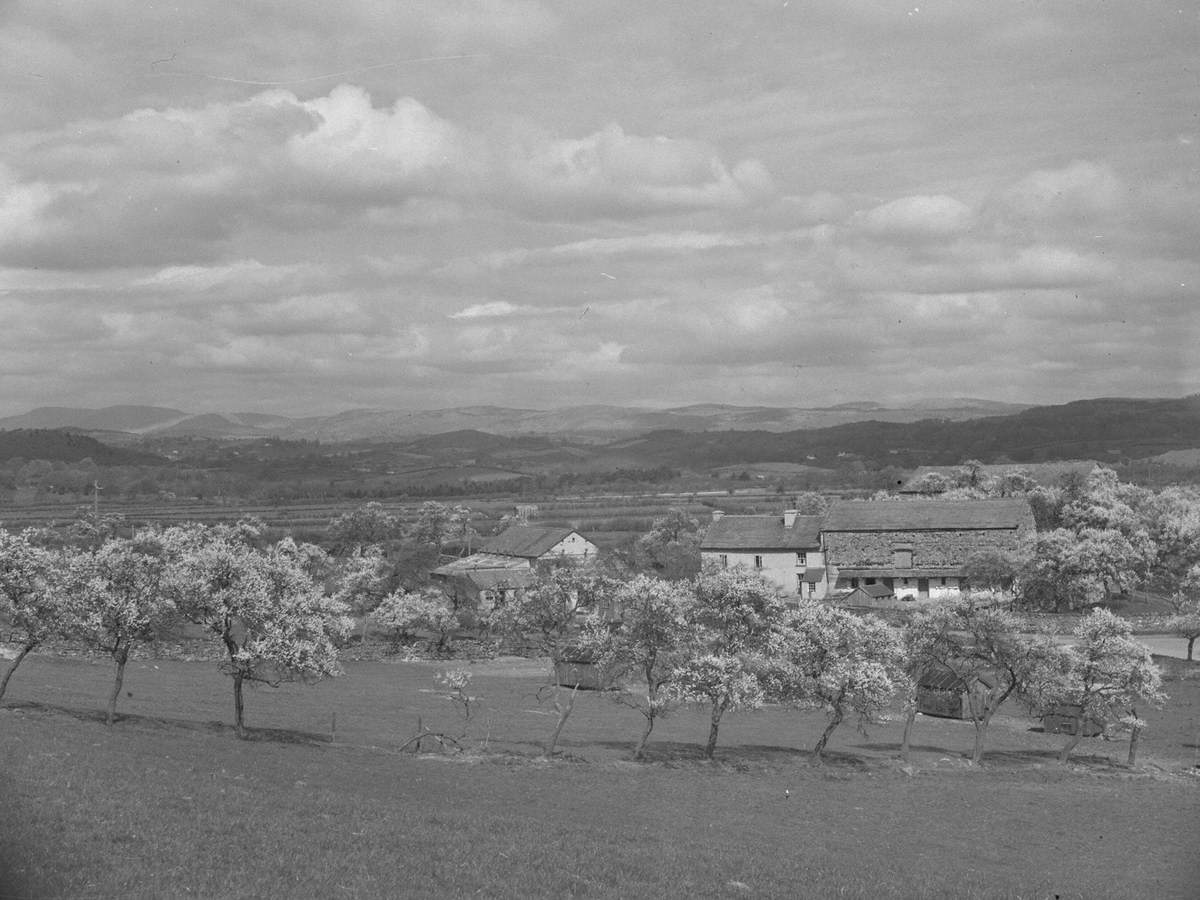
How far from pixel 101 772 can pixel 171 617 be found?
720 inches

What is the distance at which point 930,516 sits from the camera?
366 ft

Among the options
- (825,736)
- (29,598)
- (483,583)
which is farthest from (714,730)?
(483,583)

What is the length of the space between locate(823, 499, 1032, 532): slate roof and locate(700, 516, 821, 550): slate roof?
2.65m

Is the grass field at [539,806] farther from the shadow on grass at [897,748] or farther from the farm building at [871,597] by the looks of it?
the farm building at [871,597]

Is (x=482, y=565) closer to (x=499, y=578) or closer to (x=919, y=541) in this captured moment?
(x=499, y=578)

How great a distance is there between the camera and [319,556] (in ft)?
349

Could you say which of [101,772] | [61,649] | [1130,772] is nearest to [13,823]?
[101,772]

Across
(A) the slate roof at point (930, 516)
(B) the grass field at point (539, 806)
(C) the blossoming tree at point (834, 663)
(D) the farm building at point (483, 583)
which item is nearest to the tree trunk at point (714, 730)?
(B) the grass field at point (539, 806)

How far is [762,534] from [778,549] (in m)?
3.13

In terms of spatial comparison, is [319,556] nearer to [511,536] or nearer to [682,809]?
[511,536]

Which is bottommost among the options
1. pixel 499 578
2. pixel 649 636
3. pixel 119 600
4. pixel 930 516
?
pixel 499 578

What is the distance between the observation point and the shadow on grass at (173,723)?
4441 cm

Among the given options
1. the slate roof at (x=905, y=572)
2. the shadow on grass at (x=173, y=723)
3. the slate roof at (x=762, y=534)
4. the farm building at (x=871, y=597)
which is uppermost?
the slate roof at (x=762, y=534)

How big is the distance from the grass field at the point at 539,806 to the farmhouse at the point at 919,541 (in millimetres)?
44894
